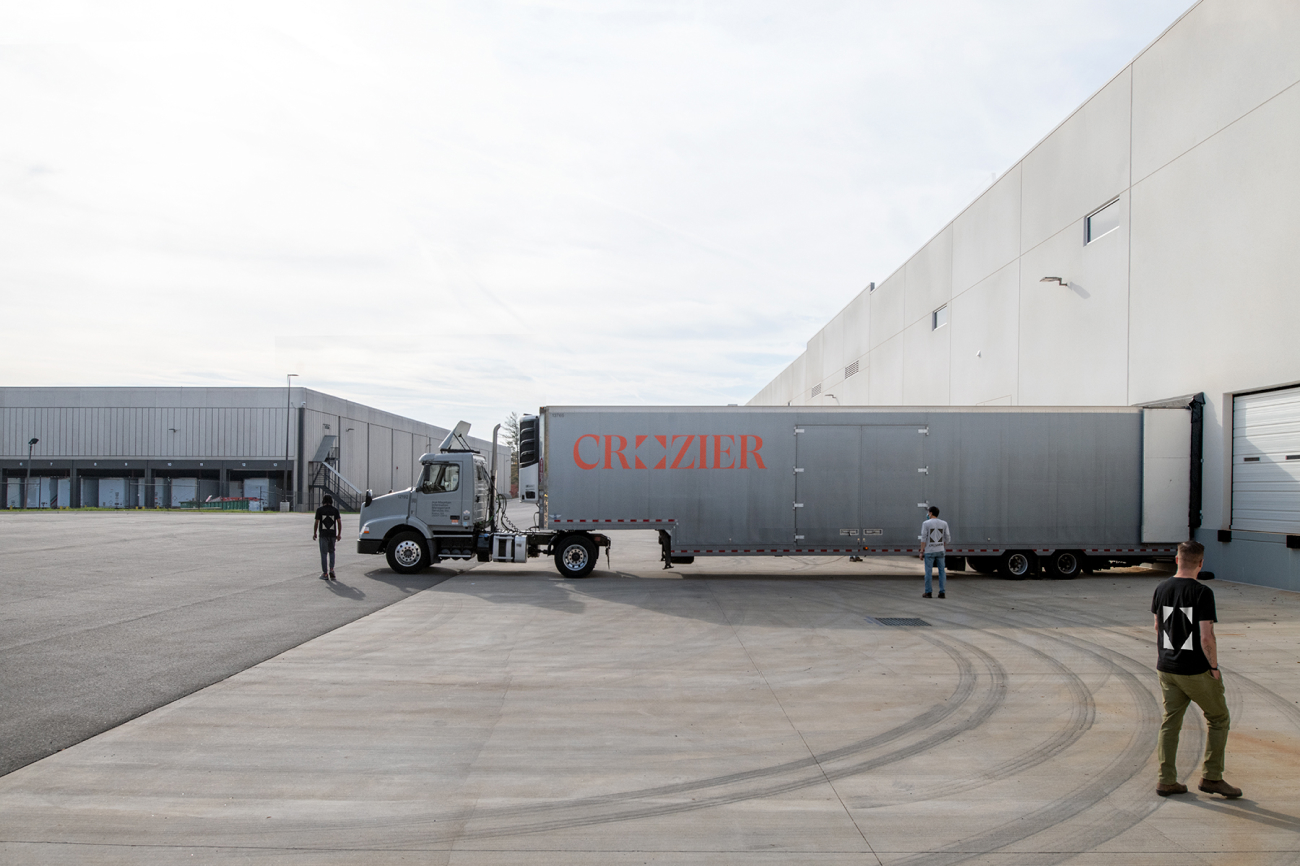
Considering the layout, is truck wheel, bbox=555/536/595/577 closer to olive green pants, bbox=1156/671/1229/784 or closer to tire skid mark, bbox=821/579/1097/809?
tire skid mark, bbox=821/579/1097/809

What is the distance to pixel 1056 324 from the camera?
22062 mm

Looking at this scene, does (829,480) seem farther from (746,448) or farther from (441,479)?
(441,479)

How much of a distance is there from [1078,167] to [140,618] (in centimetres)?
2298

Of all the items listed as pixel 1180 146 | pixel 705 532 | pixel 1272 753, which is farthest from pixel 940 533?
pixel 1180 146

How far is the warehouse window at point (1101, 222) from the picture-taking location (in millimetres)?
19781

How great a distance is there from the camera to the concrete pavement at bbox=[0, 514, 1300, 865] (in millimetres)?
4621

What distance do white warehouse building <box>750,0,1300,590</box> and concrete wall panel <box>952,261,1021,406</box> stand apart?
9 centimetres

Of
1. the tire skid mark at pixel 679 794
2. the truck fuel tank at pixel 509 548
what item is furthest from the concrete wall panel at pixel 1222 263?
the truck fuel tank at pixel 509 548

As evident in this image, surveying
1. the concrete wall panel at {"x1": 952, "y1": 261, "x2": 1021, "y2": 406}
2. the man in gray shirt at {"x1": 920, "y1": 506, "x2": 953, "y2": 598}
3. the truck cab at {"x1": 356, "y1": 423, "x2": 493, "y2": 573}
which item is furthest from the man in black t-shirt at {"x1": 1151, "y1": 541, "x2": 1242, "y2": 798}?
the concrete wall panel at {"x1": 952, "y1": 261, "x2": 1021, "y2": 406}

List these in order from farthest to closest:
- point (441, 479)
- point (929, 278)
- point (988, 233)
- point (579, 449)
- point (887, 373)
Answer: point (887, 373)
point (929, 278)
point (988, 233)
point (441, 479)
point (579, 449)

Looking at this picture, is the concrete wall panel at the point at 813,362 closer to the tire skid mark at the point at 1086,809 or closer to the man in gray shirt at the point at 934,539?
the man in gray shirt at the point at 934,539

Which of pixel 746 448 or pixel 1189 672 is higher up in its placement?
pixel 746 448

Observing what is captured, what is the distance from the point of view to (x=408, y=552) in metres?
17.2

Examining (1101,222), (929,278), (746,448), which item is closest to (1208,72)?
(1101,222)
